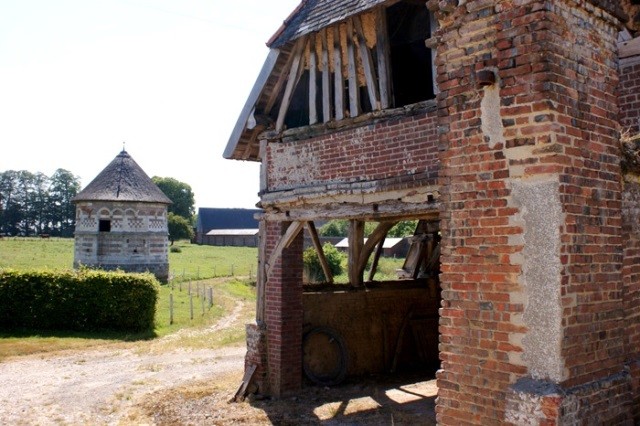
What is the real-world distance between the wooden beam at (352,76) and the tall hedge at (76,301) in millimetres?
11648

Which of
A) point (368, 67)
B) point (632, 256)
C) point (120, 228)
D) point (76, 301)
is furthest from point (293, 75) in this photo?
point (120, 228)

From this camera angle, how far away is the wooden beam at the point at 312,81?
921cm

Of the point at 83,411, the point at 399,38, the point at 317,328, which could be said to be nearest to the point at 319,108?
the point at 399,38

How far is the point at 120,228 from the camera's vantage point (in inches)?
1110

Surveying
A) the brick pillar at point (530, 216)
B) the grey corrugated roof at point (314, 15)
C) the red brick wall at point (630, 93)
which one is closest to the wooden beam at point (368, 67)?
the grey corrugated roof at point (314, 15)

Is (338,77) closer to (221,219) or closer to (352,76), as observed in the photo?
(352,76)

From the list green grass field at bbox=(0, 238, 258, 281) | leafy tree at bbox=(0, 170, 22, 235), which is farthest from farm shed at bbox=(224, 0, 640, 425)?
leafy tree at bbox=(0, 170, 22, 235)

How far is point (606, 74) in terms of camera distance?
443cm

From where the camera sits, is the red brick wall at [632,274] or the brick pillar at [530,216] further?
the red brick wall at [632,274]

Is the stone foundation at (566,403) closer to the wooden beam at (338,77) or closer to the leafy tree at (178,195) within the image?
the wooden beam at (338,77)

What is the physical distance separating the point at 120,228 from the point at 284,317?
20.7 metres

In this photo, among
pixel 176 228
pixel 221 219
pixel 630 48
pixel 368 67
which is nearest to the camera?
pixel 630 48

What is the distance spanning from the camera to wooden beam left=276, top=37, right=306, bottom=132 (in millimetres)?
9477

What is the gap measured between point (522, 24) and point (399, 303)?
9.09m
